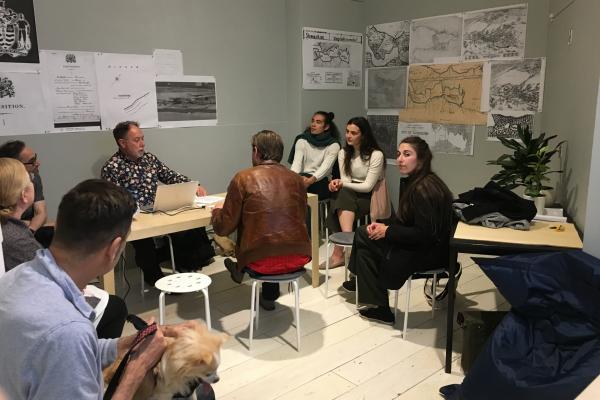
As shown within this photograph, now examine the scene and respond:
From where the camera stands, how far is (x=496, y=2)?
411 centimetres

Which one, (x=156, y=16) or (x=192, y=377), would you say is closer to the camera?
(x=192, y=377)

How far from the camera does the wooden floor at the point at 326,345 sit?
2400 mm

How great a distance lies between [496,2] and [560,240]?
8.58ft

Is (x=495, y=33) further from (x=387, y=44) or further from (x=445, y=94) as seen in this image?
(x=387, y=44)

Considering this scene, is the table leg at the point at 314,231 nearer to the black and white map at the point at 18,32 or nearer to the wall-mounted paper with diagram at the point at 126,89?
the wall-mounted paper with diagram at the point at 126,89

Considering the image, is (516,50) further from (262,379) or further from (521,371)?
(262,379)

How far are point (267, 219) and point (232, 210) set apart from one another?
0.21 meters

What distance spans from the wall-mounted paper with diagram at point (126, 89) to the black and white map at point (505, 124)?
2872 millimetres

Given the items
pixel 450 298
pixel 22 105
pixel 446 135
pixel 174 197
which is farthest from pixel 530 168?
pixel 22 105

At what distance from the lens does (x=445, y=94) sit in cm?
452

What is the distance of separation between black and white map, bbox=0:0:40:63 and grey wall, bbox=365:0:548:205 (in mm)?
3200

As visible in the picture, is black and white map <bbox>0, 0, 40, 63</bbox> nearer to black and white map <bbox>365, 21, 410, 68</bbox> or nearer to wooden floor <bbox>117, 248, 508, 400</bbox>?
wooden floor <bbox>117, 248, 508, 400</bbox>

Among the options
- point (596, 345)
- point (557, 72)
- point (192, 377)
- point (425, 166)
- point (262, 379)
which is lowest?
point (262, 379)

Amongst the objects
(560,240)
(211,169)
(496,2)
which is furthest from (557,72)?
(211,169)
